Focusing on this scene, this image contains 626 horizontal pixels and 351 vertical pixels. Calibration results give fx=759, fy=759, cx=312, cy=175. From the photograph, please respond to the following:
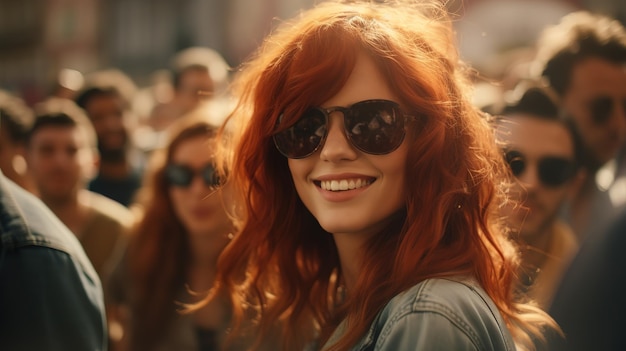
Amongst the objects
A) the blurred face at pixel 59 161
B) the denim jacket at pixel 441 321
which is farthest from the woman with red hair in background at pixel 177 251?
the denim jacket at pixel 441 321

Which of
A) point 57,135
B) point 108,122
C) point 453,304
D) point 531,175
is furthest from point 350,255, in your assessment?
point 108,122

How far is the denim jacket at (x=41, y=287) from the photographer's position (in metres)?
1.81

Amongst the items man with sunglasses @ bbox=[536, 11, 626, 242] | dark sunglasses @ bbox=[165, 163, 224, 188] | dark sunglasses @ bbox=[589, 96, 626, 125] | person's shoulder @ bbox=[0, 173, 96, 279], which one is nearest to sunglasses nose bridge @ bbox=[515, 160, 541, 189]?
man with sunglasses @ bbox=[536, 11, 626, 242]

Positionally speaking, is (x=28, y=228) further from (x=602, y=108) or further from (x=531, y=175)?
(x=602, y=108)

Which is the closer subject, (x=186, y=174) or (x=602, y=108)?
(x=186, y=174)

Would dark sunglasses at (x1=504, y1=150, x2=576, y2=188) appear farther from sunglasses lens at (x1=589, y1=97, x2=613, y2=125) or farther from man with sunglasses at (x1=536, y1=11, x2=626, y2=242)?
sunglasses lens at (x1=589, y1=97, x2=613, y2=125)

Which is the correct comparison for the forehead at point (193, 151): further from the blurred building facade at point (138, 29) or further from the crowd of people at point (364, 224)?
the blurred building facade at point (138, 29)

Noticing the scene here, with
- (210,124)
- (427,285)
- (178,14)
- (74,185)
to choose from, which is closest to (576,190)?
(210,124)

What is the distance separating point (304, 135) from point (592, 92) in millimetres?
2422

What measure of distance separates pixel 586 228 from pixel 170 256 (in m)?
2.06

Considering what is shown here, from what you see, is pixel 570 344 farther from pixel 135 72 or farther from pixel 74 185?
pixel 135 72

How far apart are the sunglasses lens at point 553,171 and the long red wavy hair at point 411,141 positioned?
3.58 feet

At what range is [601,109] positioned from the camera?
3.95m

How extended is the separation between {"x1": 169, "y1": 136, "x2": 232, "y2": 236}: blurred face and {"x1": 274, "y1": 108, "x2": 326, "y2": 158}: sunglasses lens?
1604 millimetres
